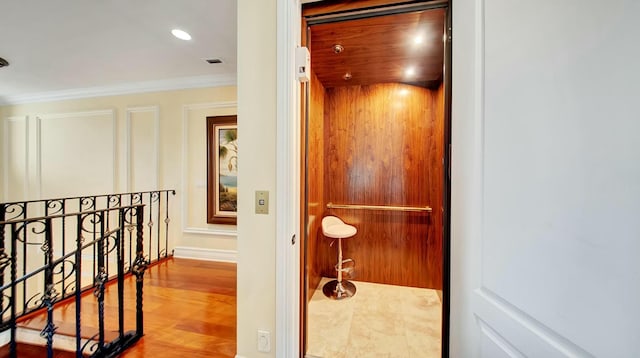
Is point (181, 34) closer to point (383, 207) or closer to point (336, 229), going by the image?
point (336, 229)

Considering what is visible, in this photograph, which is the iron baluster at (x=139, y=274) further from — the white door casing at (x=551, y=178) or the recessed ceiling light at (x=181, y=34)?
the white door casing at (x=551, y=178)

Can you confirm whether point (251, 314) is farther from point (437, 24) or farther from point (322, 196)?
point (437, 24)

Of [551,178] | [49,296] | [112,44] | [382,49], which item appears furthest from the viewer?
[112,44]

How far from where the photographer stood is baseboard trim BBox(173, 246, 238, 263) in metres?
3.23

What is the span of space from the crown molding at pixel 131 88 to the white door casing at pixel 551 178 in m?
3.16

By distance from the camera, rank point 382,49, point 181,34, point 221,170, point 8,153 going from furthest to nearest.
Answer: point 8,153
point 221,170
point 181,34
point 382,49

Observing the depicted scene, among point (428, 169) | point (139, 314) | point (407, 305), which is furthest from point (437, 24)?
point (139, 314)

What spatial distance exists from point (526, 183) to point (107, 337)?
273 centimetres

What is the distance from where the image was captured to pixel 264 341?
125 centimetres

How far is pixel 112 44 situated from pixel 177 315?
9.13 feet

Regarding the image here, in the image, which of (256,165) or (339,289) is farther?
(339,289)

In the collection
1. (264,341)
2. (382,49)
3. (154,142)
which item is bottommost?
(264,341)

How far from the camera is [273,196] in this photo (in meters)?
1.23

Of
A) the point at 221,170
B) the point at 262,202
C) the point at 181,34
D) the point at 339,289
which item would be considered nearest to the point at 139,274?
the point at 262,202
